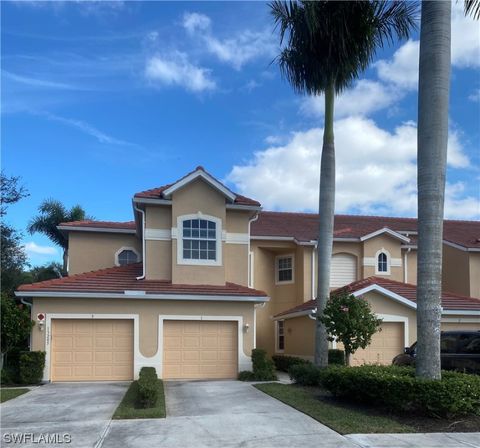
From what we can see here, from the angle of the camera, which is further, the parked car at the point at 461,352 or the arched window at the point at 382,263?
the arched window at the point at 382,263

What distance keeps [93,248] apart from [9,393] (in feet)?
36.6

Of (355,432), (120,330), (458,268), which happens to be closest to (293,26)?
(120,330)

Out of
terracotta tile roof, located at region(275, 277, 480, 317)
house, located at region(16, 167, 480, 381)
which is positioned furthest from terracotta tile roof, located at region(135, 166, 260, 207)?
terracotta tile roof, located at region(275, 277, 480, 317)

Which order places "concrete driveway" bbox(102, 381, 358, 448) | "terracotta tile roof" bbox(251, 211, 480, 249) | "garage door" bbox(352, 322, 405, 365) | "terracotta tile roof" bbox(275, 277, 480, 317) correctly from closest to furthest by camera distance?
"concrete driveway" bbox(102, 381, 358, 448) → "garage door" bbox(352, 322, 405, 365) → "terracotta tile roof" bbox(275, 277, 480, 317) → "terracotta tile roof" bbox(251, 211, 480, 249)

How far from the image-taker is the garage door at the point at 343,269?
2627 centimetres

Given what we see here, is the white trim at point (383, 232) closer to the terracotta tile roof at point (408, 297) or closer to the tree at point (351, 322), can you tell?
the terracotta tile roof at point (408, 297)

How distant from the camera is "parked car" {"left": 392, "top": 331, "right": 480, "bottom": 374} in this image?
1574 cm

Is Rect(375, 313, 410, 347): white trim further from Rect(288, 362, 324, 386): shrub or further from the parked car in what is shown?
Rect(288, 362, 324, 386): shrub

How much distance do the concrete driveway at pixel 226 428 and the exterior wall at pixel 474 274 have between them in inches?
646

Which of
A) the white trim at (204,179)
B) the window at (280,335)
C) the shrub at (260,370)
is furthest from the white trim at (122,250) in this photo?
the shrub at (260,370)

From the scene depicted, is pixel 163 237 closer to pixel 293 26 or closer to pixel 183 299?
pixel 183 299

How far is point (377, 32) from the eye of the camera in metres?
17.7

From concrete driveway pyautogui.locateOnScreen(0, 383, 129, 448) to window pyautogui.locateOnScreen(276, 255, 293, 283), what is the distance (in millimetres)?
11832

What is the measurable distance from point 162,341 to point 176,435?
10074 mm
